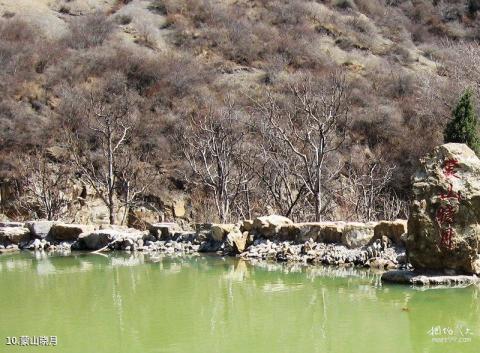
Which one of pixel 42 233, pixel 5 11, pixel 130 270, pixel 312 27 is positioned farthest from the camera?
pixel 312 27

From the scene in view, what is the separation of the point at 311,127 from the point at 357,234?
705cm

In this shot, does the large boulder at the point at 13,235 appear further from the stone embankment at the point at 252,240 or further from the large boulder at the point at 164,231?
the large boulder at the point at 164,231

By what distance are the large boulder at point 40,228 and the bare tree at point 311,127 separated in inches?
298

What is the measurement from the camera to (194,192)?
2711 cm

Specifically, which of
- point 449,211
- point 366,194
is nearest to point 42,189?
point 366,194

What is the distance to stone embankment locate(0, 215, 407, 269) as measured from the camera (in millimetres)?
11930

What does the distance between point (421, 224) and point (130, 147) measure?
20135 mm

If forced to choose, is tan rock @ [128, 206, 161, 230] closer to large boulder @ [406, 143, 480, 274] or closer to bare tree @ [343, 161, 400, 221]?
bare tree @ [343, 161, 400, 221]

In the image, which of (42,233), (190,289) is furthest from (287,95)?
(190,289)

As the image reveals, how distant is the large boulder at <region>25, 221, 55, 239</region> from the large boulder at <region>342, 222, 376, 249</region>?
30.5 ft

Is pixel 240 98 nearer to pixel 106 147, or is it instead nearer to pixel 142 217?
pixel 106 147

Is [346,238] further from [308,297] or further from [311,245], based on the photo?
[308,297]

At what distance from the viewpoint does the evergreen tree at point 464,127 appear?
1711 centimetres

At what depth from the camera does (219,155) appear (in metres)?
20.1
